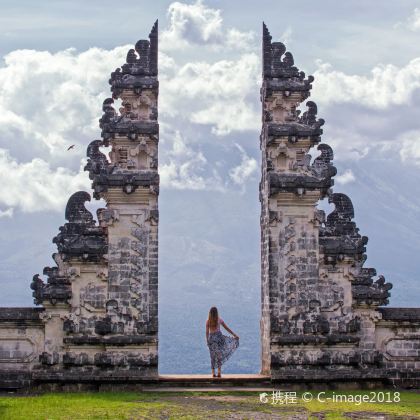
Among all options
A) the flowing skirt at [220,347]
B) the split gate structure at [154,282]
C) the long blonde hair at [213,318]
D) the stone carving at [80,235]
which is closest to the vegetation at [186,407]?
the split gate structure at [154,282]

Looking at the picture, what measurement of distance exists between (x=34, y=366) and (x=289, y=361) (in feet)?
21.2

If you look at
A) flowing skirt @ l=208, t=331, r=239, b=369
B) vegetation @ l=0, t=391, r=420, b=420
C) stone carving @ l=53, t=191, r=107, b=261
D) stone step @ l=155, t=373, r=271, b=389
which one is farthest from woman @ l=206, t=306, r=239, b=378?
stone carving @ l=53, t=191, r=107, b=261

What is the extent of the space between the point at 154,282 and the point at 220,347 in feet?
8.01

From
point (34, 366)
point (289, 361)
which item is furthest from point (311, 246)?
point (34, 366)

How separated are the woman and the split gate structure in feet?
3.20

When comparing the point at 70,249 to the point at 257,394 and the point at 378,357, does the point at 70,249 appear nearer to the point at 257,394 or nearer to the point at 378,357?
the point at 257,394

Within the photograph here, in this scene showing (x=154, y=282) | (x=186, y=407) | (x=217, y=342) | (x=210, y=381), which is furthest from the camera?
(x=217, y=342)

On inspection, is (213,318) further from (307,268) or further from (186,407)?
(186,407)

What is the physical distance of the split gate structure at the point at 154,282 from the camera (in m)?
23.3

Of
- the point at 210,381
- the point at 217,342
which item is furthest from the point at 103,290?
the point at 210,381

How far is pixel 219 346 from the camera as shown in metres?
24.0

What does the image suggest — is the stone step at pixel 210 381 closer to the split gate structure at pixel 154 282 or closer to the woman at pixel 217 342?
the split gate structure at pixel 154 282

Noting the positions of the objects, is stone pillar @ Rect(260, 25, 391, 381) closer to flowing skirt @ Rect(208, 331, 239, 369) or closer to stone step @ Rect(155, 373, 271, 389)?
stone step @ Rect(155, 373, 271, 389)

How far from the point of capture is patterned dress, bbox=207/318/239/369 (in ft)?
78.2
